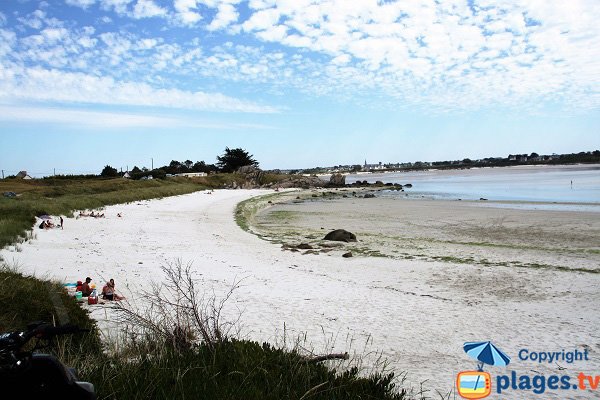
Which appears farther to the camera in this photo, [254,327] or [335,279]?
[335,279]

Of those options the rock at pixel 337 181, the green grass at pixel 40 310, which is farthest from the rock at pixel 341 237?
the rock at pixel 337 181

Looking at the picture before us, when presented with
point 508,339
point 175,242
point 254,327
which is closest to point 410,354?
point 508,339

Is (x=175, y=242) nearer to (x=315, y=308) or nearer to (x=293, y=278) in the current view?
(x=293, y=278)

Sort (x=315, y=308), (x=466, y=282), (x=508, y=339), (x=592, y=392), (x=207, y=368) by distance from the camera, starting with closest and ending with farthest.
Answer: (x=207, y=368)
(x=592, y=392)
(x=508, y=339)
(x=315, y=308)
(x=466, y=282)

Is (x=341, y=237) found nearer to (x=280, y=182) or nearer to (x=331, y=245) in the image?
(x=331, y=245)

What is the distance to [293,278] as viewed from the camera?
449 inches

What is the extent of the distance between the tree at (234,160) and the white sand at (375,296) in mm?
71928

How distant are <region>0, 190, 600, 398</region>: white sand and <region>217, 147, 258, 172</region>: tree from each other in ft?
236

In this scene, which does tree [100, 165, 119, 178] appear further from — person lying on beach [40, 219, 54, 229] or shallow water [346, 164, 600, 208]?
person lying on beach [40, 219, 54, 229]

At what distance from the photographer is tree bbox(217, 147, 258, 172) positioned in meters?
88.1

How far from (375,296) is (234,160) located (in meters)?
80.7

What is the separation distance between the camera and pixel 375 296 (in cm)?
974

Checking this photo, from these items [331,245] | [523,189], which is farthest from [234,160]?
[331,245]

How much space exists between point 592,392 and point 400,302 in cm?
416
